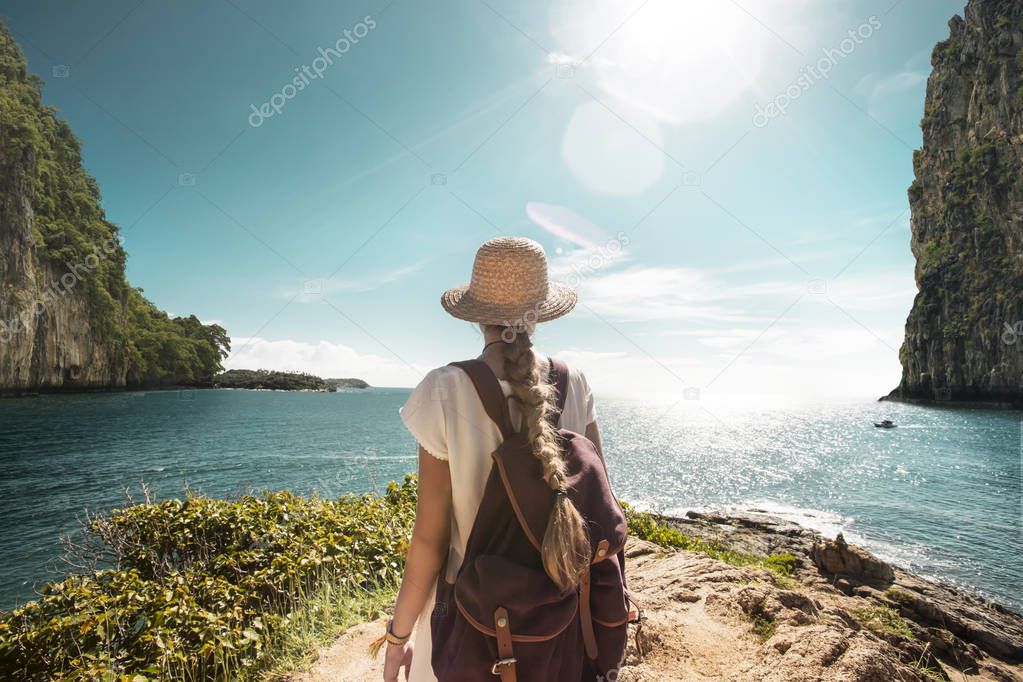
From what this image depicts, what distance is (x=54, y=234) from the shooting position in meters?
56.5

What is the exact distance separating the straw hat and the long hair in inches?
9.4

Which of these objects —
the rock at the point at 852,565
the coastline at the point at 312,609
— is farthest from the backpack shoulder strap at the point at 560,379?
the rock at the point at 852,565

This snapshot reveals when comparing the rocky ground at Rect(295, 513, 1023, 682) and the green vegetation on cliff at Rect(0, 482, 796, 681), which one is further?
the green vegetation on cliff at Rect(0, 482, 796, 681)

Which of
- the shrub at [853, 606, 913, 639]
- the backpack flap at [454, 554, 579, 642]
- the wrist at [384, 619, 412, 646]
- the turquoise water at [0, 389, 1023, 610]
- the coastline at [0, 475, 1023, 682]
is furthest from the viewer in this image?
the turquoise water at [0, 389, 1023, 610]

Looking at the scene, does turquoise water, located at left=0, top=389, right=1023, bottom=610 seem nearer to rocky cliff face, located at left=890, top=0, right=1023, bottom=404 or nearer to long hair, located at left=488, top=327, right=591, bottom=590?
rocky cliff face, located at left=890, top=0, right=1023, bottom=404

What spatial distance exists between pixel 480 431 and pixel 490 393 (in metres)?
0.14

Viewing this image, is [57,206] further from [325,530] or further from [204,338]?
[325,530]

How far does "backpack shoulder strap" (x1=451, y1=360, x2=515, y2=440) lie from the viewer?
1.54 m

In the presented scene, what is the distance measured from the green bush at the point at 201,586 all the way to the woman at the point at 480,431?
8.64 feet

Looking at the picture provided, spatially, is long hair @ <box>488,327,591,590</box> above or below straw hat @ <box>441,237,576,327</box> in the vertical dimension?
below

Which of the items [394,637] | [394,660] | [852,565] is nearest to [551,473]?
[394,637]

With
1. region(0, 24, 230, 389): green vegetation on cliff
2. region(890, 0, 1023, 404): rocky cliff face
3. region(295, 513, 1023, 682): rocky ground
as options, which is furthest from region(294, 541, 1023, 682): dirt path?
region(890, 0, 1023, 404): rocky cliff face

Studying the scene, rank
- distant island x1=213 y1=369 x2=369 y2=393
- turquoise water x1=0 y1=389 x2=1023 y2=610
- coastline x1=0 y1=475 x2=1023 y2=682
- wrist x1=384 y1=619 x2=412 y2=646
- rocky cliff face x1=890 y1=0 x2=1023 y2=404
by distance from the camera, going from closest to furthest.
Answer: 1. wrist x1=384 y1=619 x2=412 y2=646
2. coastline x1=0 y1=475 x2=1023 y2=682
3. turquoise water x1=0 y1=389 x2=1023 y2=610
4. rocky cliff face x1=890 y1=0 x2=1023 y2=404
5. distant island x1=213 y1=369 x2=369 y2=393

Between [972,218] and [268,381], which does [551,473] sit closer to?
[972,218]
